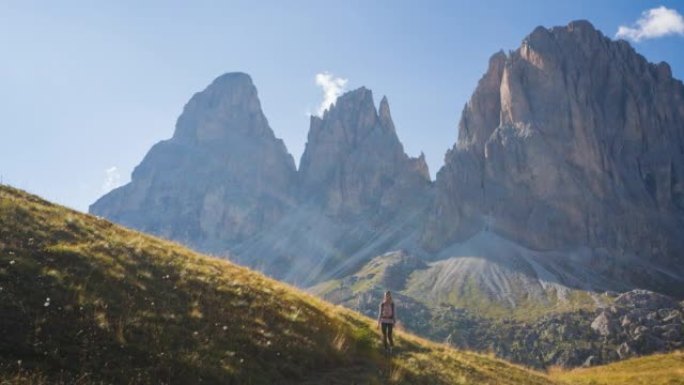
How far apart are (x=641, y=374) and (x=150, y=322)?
135 ft

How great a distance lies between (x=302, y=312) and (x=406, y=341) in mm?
8999

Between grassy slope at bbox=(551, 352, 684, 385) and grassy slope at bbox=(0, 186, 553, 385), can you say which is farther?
grassy slope at bbox=(551, 352, 684, 385)

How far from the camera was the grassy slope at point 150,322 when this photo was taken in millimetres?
14227

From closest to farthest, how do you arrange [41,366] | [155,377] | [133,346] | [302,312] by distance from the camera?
1. [41,366]
2. [155,377]
3. [133,346]
4. [302,312]

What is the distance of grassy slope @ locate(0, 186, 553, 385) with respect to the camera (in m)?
14.2

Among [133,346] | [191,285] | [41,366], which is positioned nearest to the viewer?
[41,366]

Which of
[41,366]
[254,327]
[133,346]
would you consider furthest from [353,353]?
[41,366]

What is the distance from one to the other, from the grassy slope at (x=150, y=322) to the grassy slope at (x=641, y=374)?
17.3m

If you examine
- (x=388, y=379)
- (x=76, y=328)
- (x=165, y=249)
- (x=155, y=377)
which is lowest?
(x=388, y=379)

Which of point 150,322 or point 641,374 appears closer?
point 150,322

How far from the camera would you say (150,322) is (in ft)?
56.1

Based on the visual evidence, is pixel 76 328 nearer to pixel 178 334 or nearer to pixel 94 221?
pixel 178 334

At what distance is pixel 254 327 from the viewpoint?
20.1 meters

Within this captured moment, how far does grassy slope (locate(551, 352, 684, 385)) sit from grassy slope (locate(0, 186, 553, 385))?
17343 mm
